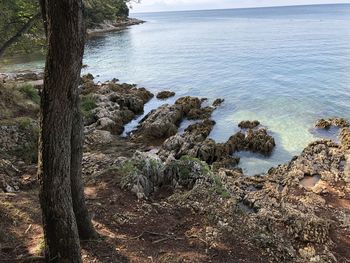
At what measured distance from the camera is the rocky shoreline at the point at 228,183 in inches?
427

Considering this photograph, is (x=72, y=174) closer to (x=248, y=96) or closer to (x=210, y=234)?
(x=210, y=234)

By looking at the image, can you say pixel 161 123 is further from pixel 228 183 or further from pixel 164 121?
pixel 228 183

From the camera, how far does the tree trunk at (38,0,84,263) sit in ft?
17.9

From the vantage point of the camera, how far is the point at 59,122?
19.4 ft

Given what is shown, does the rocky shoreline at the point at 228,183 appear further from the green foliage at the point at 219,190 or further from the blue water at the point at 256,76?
the blue water at the point at 256,76

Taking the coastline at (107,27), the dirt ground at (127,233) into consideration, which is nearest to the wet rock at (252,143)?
the dirt ground at (127,233)

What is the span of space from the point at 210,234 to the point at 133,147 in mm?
12397

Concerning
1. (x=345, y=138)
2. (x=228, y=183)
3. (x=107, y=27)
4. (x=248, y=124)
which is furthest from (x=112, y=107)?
(x=107, y=27)

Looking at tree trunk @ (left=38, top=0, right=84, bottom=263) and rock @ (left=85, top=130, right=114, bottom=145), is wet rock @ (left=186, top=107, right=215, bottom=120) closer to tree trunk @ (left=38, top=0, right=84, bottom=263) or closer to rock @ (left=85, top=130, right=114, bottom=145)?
rock @ (left=85, top=130, right=114, bottom=145)

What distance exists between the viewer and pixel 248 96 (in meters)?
35.8

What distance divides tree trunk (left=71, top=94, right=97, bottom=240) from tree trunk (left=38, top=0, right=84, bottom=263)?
3.89 feet

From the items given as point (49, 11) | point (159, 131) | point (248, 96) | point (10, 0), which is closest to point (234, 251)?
point (49, 11)

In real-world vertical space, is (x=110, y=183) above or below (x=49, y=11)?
below

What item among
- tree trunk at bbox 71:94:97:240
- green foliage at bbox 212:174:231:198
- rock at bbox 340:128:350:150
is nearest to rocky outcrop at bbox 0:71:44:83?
rock at bbox 340:128:350:150
